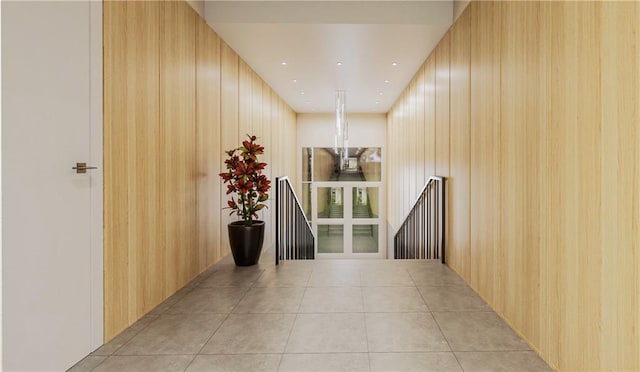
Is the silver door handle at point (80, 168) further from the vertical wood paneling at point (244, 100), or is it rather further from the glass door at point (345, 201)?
the glass door at point (345, 201)

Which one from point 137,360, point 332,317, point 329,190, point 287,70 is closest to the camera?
point 137,360

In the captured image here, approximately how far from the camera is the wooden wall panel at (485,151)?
302cm

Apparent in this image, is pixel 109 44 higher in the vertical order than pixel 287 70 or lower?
lower

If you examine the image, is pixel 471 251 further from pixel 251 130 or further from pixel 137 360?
pixel 251 130

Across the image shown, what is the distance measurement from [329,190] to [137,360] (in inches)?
338

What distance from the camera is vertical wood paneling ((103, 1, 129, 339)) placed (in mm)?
2566

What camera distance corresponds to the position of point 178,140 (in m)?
3.66

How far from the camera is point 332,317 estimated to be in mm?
2945

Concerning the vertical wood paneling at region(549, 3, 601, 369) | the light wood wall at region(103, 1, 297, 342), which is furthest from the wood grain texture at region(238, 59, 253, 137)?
the vertical wood paneling at region(549, 3, 601, 369)

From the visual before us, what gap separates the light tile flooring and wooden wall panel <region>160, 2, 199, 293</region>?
1.15 ft

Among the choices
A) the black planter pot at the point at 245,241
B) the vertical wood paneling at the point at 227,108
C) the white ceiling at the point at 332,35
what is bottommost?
the black planter pot at the point at 245,241

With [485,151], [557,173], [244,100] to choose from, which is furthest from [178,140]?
[557,173]

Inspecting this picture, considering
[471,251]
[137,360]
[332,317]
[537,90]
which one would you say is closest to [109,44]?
[137,360]

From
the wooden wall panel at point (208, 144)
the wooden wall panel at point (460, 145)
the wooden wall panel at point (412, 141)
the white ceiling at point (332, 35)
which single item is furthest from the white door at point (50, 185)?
the wooden wall panel at point (412, 141)
